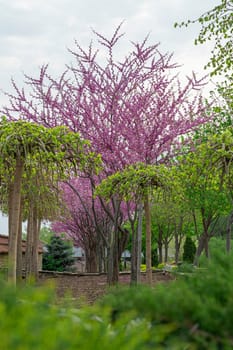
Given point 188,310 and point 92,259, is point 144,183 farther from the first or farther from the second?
point 92,259

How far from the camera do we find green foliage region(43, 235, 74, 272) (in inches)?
968

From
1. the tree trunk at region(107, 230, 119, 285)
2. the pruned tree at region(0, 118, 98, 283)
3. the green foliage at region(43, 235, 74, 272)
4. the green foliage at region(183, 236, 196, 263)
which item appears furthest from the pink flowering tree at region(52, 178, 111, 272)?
the pruned tree at region(0, 118, 98, 283)

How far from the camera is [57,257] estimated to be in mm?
24953

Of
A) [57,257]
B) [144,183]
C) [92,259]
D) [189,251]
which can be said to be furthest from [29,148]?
[189,251]

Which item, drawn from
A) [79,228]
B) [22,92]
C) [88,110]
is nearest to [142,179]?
[88,110]

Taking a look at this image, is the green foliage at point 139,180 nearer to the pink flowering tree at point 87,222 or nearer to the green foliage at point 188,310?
the green foliage at point 188,310

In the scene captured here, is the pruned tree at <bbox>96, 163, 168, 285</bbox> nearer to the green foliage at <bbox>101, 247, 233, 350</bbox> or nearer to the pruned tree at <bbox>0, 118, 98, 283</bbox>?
the pruned tree at <bbox>0, 118, 98, 283</bbox>

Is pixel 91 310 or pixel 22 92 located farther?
pixel 22 92

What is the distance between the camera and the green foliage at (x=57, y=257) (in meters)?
24.6

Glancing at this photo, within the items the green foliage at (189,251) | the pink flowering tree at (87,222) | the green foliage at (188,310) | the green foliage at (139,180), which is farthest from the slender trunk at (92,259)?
the green foliage at (188,310)

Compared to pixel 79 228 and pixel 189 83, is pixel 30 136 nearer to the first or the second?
pixel 189 83

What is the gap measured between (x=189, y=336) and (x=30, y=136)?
4.97 metres

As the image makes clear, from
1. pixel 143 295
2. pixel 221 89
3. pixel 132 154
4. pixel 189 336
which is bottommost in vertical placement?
pixel 189 336

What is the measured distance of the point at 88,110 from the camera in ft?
42.5
